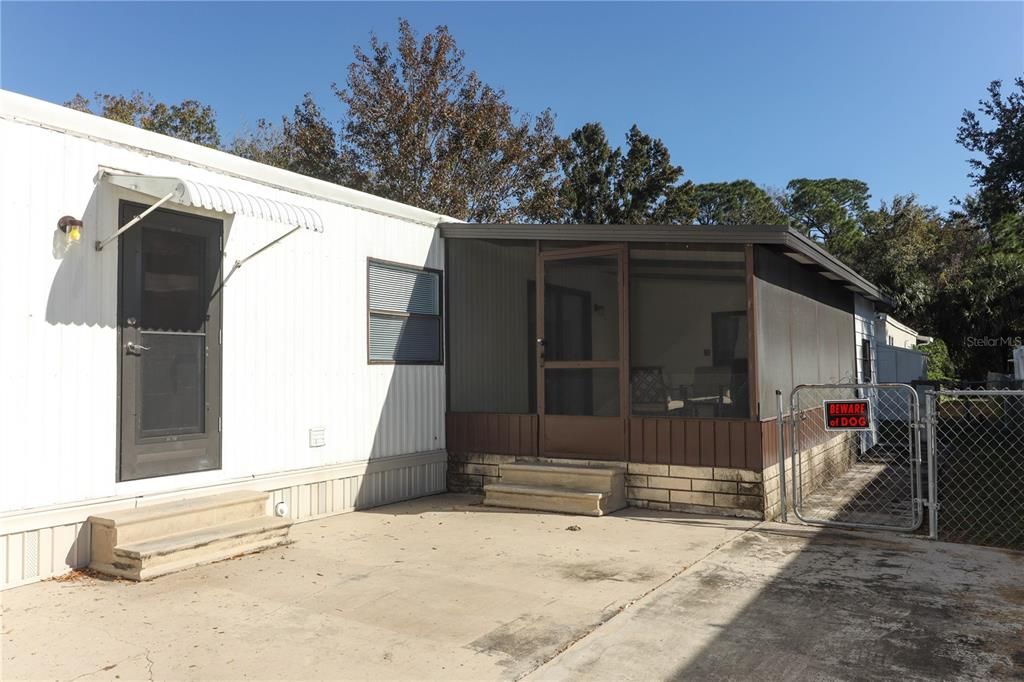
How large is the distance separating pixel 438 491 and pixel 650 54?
398 inches

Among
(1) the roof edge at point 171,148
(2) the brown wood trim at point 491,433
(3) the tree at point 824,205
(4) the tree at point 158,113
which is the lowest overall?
(2) the brown wood trim at point 491,433

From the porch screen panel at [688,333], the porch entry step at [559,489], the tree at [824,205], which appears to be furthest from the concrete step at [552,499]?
the tree at [824,205]

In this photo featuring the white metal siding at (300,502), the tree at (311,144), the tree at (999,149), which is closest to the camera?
the white metal siding at (300,502)

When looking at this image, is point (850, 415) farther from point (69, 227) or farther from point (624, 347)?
point (69, 227)

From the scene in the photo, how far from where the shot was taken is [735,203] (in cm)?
4181

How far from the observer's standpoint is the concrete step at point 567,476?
6609 millimetres

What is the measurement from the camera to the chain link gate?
5.78 meters

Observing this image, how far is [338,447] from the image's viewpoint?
663cm

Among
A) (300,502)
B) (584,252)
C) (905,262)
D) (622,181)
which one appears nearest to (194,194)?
(300,502)

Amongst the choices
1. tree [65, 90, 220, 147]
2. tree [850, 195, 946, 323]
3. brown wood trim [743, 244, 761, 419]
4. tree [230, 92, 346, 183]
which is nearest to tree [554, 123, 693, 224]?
tree [850, 195, 946, 323]

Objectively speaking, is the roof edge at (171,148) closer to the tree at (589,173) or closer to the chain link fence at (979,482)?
the chain link fence at (979,482)

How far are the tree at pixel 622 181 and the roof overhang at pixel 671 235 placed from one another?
15921 mm

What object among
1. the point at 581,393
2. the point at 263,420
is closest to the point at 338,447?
the point at 263,420

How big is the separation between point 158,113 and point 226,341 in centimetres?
1727
